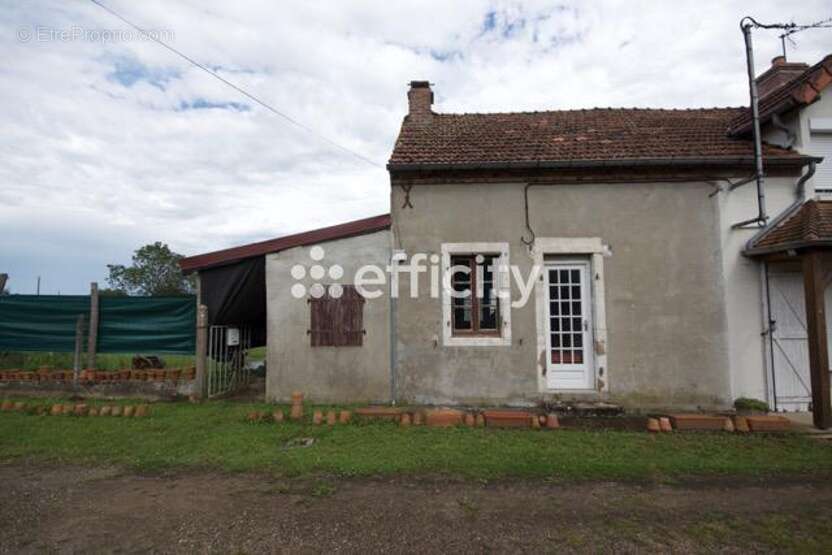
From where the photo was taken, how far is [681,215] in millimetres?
7754

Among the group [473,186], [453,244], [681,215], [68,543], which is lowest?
[68,543]

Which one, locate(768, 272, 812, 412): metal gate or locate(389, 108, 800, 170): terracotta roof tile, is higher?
locate(389, 108, 800, 170): terracotta roof tile

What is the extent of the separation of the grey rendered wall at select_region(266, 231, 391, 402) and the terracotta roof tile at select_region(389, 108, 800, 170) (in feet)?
6.01

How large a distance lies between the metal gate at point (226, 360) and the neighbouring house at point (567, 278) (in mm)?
1355

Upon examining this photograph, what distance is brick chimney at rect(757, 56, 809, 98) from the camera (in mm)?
9406

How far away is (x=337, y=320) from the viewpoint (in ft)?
25.5

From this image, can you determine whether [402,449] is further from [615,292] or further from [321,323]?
[615,292]

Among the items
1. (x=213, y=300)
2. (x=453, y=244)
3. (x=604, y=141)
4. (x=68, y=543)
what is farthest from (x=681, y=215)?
(x=68, y=543)

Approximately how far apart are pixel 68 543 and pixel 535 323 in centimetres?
638

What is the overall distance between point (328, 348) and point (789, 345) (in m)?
7.58

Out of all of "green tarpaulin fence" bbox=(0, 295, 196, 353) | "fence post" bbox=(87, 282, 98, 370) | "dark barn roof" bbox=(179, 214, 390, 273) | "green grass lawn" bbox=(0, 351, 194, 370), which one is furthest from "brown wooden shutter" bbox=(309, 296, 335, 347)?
"fence post" bbox=(87, 282, 98, 370)

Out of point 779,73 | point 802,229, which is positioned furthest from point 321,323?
point 779,73

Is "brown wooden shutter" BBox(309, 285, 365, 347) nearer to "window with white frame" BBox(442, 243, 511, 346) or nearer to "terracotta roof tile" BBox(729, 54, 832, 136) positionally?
"window with white frame" BBox(442, 243, 511, 346)

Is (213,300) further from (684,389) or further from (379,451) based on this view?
(684,389)
